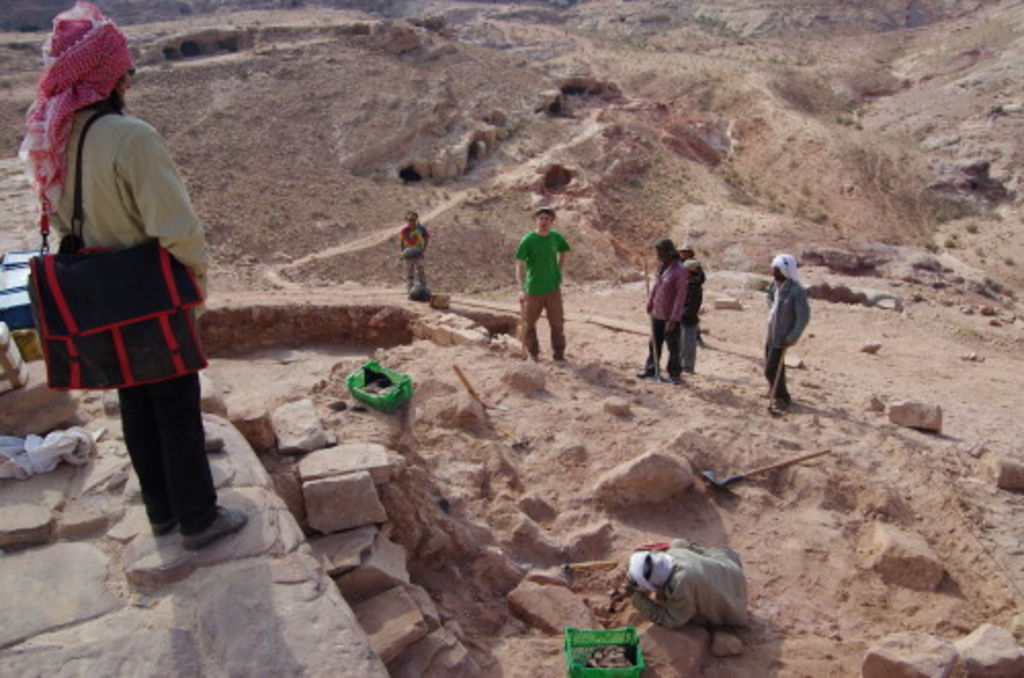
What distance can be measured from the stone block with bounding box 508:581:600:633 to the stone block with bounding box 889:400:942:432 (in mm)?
4318

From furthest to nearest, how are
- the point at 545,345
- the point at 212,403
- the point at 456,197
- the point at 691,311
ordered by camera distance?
the point at 456,197
the point at 545,345
the point at 691,311
the point at 212,403

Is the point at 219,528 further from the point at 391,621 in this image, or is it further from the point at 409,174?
the point at 409,174

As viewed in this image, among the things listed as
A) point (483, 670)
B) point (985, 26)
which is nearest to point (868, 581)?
point (483, 670)

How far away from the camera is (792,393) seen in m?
8.09

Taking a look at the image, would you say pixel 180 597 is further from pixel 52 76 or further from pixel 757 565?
pixel 757 565

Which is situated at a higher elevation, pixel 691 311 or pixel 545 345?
pixel 691 311

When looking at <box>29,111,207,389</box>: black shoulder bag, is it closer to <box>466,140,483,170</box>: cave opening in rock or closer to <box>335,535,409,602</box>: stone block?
<box>335,535,409,602</box>: stone block

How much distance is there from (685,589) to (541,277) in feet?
15.1

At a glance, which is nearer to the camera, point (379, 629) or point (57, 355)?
point (57, 355)

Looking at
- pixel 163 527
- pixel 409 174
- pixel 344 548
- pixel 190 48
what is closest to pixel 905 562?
pixel 344 548

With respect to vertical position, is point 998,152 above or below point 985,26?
below

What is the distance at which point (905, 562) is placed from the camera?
190 inches

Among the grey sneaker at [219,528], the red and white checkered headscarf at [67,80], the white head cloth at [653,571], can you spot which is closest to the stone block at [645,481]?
the white head cloth at [653,571]

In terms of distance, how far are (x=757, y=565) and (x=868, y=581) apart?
680 mm
